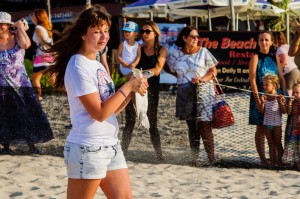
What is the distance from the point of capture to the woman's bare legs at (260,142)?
6.63 metres

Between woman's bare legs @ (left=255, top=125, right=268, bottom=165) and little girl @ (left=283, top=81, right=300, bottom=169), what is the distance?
225mm

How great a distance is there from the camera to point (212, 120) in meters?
6.61

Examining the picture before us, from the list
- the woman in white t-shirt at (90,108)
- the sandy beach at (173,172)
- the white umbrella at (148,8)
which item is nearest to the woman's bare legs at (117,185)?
the woman in white t-shirt at (90,108)

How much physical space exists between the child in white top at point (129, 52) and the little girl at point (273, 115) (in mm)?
1509

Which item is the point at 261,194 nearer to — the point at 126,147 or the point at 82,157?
the point at 126,147

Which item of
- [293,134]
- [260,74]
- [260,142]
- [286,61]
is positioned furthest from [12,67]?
[286,61]

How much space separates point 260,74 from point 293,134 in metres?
0.74

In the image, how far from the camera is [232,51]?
12.7 m

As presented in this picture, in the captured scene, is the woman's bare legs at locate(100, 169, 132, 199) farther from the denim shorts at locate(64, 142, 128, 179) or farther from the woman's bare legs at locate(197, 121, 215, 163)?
the woman's bare legs at locate(197, 121, 215, 163)

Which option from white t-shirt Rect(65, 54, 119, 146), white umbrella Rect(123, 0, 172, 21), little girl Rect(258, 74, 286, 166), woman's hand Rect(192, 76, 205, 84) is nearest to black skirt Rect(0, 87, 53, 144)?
woman's hand Rect(192, 76, 205, 84)

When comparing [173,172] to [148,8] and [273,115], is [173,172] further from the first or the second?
[148,8]

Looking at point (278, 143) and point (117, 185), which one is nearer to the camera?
point (117, 185)

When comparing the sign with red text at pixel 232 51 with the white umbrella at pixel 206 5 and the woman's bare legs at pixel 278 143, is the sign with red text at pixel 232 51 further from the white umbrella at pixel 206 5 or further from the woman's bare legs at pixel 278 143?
the woman's bare legs at pixel 278 143

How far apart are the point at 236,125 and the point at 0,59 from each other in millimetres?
2730
